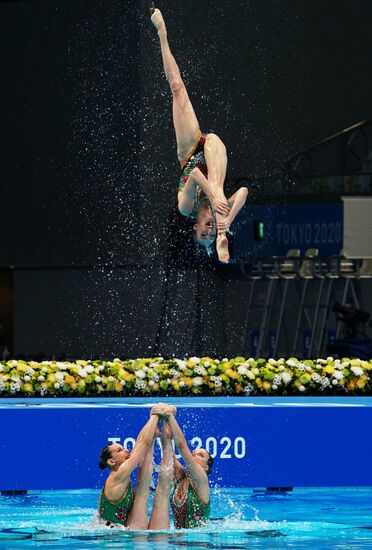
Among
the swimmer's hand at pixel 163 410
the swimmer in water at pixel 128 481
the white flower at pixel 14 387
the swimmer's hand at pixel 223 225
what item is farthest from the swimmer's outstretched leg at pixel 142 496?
the white flower at pixel 14 387

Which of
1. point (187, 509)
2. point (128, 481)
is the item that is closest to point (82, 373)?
point (187, 509)

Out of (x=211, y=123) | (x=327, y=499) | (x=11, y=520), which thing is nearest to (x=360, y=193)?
(x=211, y=123)

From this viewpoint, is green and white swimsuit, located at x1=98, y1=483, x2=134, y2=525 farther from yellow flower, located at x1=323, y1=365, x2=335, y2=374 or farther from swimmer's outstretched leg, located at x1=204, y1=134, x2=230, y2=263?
yellow flower, located at x1=323, y1=365, x2=335, y2=374

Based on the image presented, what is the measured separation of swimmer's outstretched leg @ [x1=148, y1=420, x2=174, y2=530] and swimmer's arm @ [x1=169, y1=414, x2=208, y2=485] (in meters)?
0.04

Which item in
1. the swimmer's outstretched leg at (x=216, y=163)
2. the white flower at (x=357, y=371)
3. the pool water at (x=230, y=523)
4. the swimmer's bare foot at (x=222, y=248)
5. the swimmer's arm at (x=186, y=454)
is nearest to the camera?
the swimmer's arm at (x=186, y=454)

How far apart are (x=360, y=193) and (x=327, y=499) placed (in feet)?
27.9

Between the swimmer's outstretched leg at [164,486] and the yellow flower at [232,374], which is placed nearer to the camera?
the swimmer's outstretched leg at [164,486]

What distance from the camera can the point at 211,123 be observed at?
21.9 metres

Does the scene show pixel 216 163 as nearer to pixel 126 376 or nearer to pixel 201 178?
pixel 201 178

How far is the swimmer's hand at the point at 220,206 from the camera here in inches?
428

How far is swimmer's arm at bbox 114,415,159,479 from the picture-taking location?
8.97 metres

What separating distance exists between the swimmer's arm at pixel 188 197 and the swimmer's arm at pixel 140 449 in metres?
2.93

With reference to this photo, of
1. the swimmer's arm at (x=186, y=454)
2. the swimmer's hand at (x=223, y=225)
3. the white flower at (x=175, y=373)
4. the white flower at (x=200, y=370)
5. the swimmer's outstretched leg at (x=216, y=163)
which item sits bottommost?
the white flower at (x=175, y=373)

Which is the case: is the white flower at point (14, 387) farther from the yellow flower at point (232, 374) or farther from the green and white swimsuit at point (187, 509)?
the green and white swimsuit at point (187, 509)
